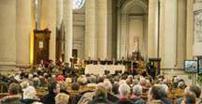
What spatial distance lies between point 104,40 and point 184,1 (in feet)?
54.2

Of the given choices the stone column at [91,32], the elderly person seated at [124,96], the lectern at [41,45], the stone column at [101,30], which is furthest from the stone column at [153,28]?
the elderly person seated at [124,96]

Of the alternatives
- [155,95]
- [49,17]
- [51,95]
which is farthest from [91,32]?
[155,95]

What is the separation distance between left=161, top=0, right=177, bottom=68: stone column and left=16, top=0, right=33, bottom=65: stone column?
728 centimetres

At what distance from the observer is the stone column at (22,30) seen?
86.1ft

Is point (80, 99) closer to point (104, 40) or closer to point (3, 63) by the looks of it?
point (3, 63)

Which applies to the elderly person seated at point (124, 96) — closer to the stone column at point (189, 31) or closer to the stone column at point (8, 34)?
the stone column at point (8, 34)

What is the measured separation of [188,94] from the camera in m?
7.80

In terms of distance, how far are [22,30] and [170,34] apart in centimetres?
775

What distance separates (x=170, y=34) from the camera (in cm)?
2834

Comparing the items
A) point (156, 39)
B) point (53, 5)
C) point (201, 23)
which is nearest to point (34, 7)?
point (53, 5)

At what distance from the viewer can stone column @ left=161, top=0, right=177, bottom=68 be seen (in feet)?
92.8

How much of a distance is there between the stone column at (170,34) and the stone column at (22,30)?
287 inches

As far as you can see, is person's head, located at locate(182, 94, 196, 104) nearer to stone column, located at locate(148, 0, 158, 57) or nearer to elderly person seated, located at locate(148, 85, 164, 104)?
elderly person seated, located at locate(148, 85, 164, 104)

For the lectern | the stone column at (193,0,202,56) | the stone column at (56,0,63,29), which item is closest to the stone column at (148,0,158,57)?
the stone column at (56,0,63,29)
